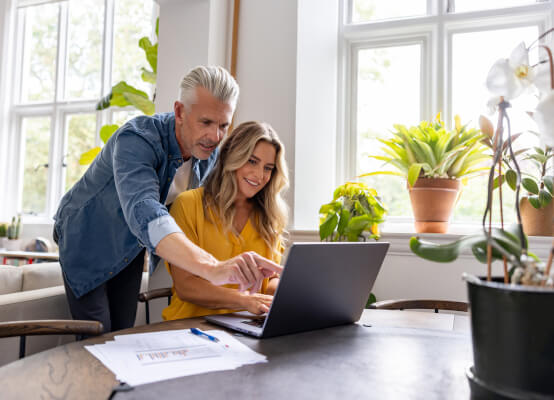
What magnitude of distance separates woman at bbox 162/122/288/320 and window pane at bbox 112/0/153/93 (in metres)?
3.24

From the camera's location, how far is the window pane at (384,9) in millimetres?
2877

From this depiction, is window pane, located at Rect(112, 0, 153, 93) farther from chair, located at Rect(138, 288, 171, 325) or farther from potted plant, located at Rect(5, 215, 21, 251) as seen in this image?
chair, located at Rect(138, 288, 171, 325)

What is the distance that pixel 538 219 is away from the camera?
211cm

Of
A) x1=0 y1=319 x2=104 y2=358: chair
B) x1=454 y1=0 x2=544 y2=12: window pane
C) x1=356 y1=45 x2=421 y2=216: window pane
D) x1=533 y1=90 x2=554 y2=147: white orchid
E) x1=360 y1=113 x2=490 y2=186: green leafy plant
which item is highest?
x1=454 y1=0 x2=544 y2=12: window pane

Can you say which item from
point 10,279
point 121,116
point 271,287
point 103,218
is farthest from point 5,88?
point 271,287

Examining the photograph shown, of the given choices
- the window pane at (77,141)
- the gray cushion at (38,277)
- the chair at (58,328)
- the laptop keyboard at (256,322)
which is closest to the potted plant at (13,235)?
the window pane at (77,141)

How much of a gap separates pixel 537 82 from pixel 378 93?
236 centimetres

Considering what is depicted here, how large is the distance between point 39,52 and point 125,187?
4842 millimetres

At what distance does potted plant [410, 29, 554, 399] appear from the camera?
0.55 metres

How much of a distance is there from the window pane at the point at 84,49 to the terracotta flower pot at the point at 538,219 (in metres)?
4.27

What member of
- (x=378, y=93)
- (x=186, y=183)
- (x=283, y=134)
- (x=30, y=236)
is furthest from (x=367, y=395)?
(x=30, y=236)

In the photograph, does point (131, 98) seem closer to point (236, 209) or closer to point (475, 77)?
point (236, 209)

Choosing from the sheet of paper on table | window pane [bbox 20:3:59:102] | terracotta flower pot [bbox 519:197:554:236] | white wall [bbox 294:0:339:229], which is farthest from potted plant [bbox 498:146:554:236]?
window pane [bbox 20:3:59:102]

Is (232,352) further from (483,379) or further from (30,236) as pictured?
(30,236)
